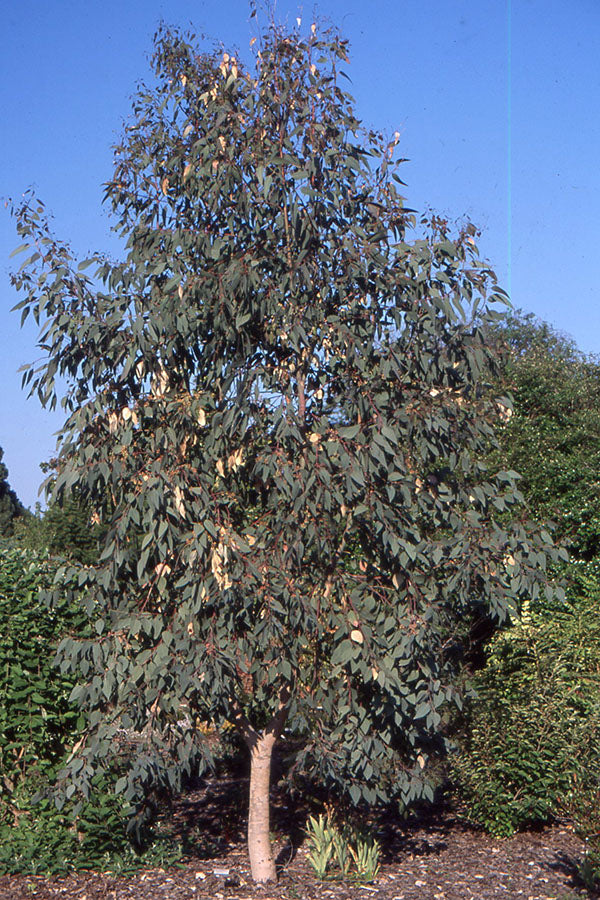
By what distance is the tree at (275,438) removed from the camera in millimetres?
4719

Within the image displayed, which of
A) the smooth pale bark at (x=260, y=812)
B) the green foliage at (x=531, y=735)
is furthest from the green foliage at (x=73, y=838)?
the green foliage at (x=531, y=735)

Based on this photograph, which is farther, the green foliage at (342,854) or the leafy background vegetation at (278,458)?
the green foliage at (342,854)

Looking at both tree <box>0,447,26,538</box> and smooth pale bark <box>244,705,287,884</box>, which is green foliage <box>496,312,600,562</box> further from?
tree <box>0,447,26,538</box>

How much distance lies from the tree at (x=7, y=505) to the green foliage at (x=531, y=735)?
3165 cm

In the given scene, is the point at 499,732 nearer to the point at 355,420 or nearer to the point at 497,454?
the point at 355,420

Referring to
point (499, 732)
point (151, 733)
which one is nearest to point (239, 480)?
point (151, 733)

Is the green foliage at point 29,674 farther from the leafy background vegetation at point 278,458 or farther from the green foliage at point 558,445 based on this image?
the green foliage at point 558,445

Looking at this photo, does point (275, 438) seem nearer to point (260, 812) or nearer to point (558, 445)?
point (260, 812)

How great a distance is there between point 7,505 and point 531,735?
117ft

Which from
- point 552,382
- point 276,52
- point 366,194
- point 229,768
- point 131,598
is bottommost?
point 229,768

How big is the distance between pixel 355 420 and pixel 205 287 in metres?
1.11

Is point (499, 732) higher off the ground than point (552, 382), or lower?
lower

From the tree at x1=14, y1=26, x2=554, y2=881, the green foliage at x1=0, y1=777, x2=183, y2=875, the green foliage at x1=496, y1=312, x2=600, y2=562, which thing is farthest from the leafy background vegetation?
the green foliage at x1=496, y1=312, x2=600, y2=562

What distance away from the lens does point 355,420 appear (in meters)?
5.03
